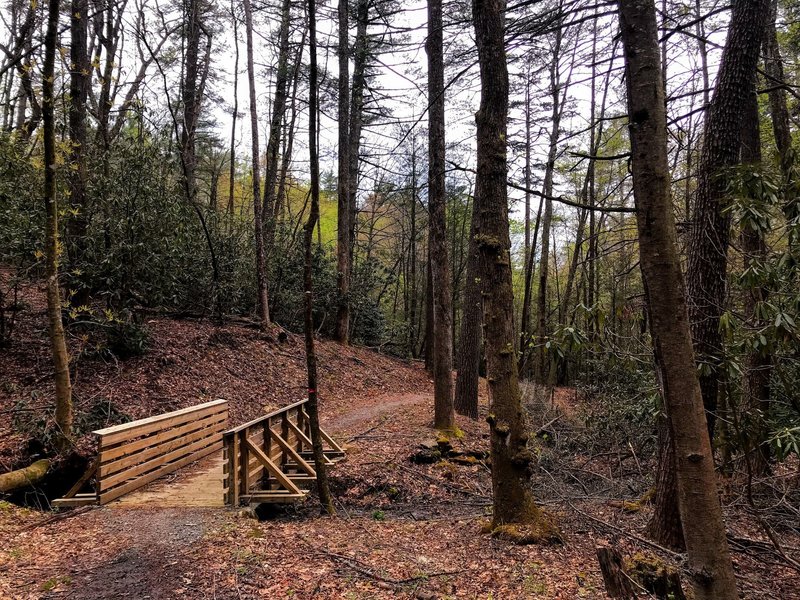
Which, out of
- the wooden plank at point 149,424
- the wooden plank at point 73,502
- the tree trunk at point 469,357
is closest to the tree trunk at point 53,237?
the wooden plank at point 149,424

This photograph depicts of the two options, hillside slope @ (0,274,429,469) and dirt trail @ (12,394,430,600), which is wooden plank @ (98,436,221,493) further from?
hillside slope @ (0,274,429,469)

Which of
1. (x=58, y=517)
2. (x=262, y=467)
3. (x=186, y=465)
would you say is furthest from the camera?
(x=186, y=465)

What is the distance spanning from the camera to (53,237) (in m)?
6.34

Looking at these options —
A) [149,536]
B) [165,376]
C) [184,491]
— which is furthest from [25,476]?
[165,376]

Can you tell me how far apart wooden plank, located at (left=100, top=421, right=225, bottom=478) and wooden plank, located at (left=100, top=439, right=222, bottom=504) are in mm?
203

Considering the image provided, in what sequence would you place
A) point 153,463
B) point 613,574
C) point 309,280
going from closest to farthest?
point 613,574
point 309,280
point 153,463

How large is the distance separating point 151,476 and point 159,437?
53 cm

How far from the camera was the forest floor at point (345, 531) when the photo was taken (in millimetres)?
3951

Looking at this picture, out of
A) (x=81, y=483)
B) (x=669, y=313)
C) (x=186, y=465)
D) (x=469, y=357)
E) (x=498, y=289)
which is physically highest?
(x=498, y=289)

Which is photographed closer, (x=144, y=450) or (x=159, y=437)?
(x=144, y=450)

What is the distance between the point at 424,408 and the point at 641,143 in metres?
10.4

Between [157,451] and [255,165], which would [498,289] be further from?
[255,165]

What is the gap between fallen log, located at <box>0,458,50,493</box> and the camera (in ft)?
19.4

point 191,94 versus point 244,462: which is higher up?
point 191,94
